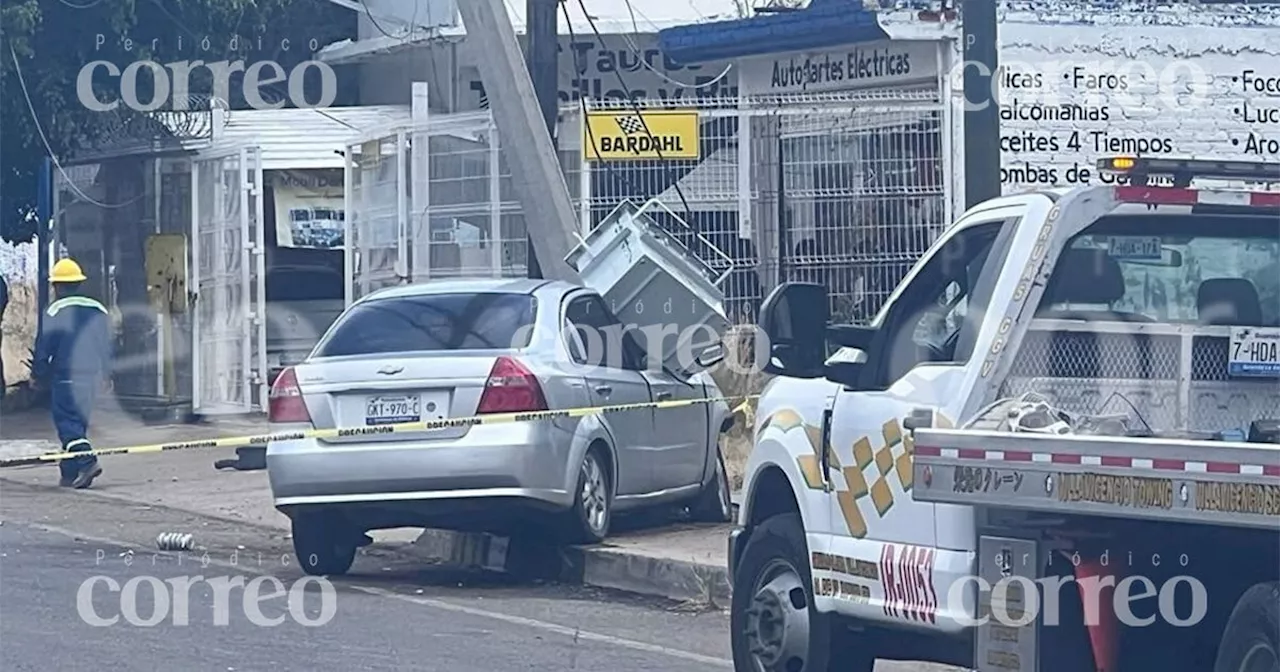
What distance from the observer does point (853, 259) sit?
53.9 feet

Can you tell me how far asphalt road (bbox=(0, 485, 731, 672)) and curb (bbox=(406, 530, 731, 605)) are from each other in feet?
0.54

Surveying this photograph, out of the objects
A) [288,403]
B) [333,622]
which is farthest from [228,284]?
[333,622]

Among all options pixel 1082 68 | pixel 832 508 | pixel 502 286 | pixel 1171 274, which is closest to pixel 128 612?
pixel 502 286

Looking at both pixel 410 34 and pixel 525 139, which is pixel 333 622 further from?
pixel 410 34

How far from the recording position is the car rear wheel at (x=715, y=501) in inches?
520

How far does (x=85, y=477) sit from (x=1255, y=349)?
11898 millimetres

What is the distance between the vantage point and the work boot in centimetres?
1684

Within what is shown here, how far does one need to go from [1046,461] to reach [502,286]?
645 centimetres

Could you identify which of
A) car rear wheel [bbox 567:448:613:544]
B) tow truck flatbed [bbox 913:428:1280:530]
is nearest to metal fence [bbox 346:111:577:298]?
car rear wheel [bbox 567:448:613:544]

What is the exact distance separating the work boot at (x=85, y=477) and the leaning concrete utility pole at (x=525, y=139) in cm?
503

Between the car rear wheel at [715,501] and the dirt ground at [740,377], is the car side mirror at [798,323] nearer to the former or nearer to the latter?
the car rear wheel at [715,501]

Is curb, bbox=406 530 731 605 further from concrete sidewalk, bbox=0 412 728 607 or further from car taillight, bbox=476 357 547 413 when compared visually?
car taillight, bbox=476 357 547 413

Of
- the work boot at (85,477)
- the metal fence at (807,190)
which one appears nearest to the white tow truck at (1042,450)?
the metal fence at (807,190)

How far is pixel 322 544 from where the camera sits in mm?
11594
